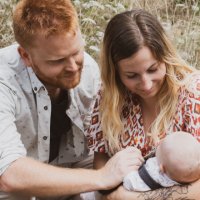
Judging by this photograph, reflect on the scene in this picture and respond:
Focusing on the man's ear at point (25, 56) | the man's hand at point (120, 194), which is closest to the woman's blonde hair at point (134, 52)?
the man's hand at point (120, 194)

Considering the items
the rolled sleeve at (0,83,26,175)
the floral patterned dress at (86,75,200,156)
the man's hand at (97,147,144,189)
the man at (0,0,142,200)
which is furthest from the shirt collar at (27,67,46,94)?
the man's hand at (97,147,144,189)

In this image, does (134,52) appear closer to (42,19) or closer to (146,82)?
(146,82)

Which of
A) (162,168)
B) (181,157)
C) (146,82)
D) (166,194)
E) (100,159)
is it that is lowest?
(100,159)

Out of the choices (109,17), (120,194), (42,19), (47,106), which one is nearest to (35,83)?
(47,106)

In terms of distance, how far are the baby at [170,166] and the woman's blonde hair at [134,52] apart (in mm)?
296

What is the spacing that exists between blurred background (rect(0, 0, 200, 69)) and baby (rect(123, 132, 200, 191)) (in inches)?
79.1

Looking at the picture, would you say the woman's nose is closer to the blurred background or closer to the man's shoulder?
the man's shoulder

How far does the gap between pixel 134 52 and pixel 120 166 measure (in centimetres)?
71

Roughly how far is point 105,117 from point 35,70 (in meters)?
0.59

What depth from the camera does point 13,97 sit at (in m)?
3.65

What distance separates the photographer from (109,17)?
19.6 feet

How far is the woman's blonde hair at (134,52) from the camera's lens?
3273 millimetres

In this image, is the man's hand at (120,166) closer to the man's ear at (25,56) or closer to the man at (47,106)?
the man at (47,106)

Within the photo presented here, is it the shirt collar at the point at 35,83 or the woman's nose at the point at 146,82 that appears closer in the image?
the woman's nose at the point at 146,82
